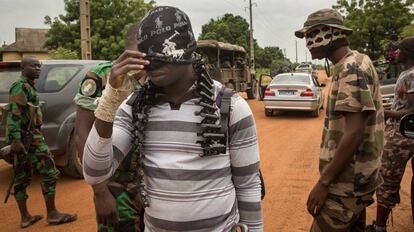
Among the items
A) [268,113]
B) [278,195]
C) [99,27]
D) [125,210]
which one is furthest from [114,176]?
[99,27]

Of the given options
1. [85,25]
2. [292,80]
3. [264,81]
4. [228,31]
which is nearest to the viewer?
[85,25]

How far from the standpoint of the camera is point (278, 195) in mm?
5086

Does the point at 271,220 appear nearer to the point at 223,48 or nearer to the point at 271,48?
the point at 223,48

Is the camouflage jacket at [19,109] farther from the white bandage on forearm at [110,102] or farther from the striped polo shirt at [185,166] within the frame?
the white bandage on forearm at [110,102]

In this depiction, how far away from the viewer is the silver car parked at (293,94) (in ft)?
38.9

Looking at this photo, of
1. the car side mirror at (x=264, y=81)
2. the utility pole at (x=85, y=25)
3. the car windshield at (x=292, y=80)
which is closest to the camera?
the utility pole at (x=85, y=25)

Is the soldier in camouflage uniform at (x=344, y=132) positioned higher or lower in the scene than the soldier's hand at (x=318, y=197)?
higher

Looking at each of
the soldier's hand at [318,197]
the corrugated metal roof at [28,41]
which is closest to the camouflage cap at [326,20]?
the soldier's hand at [318,197]

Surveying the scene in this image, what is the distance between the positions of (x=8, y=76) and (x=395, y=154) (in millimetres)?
5271

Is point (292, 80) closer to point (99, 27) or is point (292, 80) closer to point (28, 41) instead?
point (99, 27)

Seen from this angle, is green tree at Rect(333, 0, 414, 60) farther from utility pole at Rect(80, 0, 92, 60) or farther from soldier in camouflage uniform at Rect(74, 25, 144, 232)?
soldier in camouflage uniform at Rect(74, 25, 144, 232)

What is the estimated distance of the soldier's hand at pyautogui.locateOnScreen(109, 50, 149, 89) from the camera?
4.87 ft

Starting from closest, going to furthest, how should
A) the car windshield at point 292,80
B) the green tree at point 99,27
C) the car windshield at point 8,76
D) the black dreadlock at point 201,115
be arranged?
the black dreadlock at point 201,115
the car windshield at point 8,76
the car windshield at point 292,80
the green tree at point 99,27

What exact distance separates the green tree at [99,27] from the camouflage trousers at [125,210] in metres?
20.7
